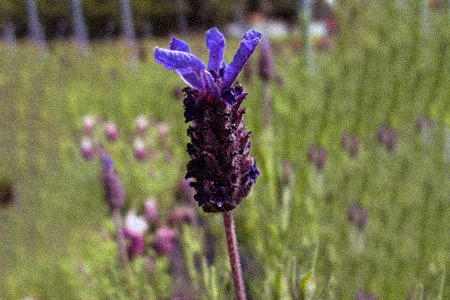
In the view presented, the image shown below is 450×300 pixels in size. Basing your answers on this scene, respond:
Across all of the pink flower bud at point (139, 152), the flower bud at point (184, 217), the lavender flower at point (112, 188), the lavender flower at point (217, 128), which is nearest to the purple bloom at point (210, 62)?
the lavender flower at point (217, 128)

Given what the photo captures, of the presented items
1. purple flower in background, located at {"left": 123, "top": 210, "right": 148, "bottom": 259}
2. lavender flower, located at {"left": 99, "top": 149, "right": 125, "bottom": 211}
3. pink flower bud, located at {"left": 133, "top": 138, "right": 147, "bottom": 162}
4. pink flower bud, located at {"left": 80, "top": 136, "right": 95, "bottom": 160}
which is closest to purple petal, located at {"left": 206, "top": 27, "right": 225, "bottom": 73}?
lavender flower, located at {"left": 99, "top": 149, "right": 125, "bottom": 211}

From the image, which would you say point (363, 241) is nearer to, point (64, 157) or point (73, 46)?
point (64, 157)

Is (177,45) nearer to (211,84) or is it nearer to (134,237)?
(211,84)

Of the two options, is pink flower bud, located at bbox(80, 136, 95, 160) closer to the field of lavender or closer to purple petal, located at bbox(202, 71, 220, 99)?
the field of lavender

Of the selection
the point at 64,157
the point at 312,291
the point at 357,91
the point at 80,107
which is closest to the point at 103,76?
the point at 80,107

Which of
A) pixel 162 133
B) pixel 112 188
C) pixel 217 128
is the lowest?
pixel 162 133

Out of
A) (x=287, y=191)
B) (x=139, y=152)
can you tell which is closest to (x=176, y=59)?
(x=287, y=191)
